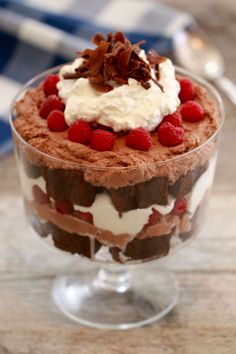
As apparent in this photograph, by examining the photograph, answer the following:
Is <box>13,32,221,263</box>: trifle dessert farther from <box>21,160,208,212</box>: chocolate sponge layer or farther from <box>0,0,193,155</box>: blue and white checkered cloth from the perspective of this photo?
<box>0,0,193,155</box>: blue and white checkered cloth

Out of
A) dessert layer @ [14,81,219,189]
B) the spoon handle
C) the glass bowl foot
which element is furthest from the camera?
the spoon handle

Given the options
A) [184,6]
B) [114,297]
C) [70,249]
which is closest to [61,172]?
[70,249]

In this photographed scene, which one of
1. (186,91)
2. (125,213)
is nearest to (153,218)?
(125,213)

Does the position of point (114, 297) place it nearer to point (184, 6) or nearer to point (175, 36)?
point (175, 36)

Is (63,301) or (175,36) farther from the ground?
(175,36)

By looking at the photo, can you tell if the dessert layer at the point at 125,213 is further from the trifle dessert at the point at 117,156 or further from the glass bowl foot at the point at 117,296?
the glass bowl foot at the point at 117,296

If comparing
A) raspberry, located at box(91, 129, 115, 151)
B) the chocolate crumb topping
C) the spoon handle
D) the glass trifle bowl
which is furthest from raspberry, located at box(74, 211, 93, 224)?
the spoon handle

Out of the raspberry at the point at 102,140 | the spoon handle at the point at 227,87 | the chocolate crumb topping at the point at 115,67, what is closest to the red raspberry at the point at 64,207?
the raspberry at the point at 102,140
